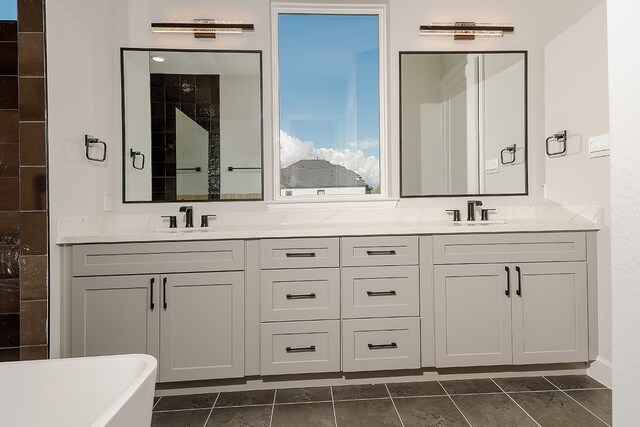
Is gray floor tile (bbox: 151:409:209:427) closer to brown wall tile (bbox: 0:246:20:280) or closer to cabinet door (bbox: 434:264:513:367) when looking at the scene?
brown wall tile (bbox: 0:246:20:280)

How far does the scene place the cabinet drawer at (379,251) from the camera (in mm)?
2045

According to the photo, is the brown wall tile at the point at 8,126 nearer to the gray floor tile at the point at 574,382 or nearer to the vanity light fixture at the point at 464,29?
the vanity light fixture at the point at 464,29

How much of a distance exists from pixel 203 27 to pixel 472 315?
2.52 metres

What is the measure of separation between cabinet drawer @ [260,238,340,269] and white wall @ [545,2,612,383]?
1.57 metres

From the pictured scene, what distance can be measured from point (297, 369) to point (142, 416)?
1.08 metres

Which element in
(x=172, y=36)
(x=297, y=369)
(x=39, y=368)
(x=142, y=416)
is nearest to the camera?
(x=142, y=416)

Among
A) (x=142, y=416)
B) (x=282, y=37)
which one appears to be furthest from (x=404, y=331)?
(x=282, y=37)

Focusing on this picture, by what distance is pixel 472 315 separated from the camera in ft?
6.84

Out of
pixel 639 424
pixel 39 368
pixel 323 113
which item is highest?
pixel 323 113

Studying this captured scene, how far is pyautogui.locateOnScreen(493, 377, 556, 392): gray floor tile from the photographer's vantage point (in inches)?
80.9

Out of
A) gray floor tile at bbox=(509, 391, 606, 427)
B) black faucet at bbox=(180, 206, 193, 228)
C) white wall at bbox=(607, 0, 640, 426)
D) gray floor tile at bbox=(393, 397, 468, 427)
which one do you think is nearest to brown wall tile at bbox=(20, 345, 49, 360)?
black faucet at bbox=(180, 206, 193, 228)

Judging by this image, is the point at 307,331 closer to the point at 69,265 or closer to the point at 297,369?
the point at 297,369

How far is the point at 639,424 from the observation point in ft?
2.10

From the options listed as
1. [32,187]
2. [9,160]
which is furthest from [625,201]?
[9,160]
